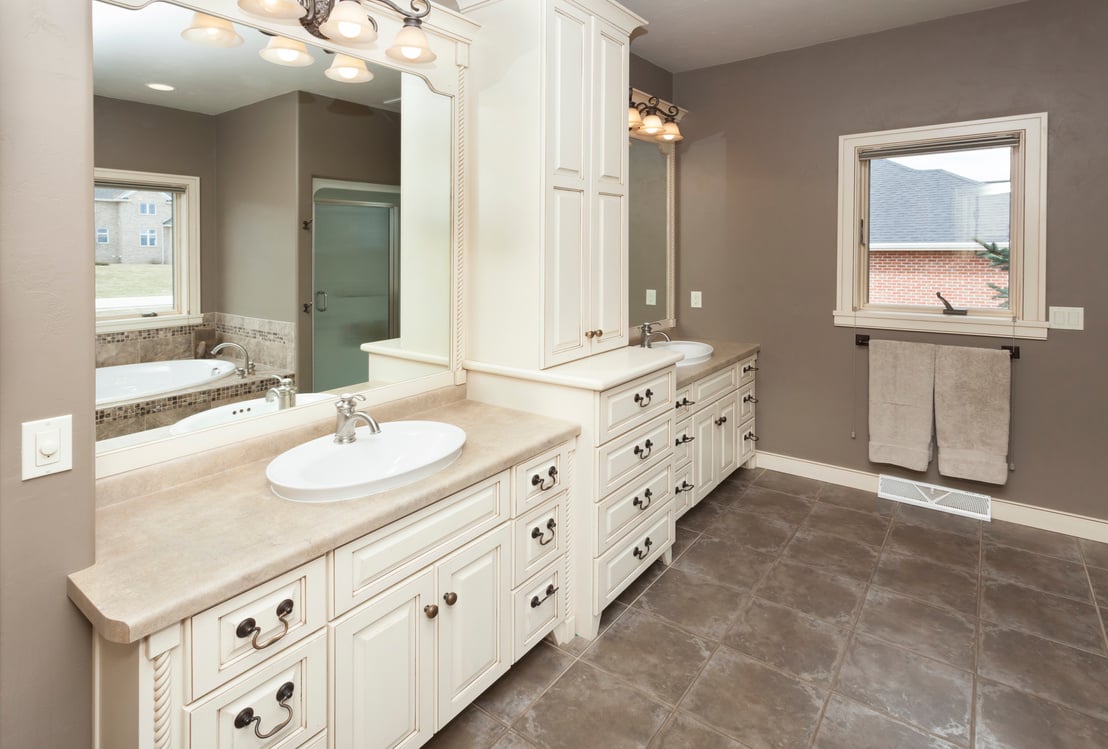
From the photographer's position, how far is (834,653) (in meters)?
2.18

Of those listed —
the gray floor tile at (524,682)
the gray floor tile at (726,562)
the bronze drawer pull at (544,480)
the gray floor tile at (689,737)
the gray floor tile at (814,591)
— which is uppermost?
the bronze drawer pull at (544,480)

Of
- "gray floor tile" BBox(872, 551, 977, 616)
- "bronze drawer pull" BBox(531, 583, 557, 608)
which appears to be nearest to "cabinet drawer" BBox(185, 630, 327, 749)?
"bronze drawer pull" BBox(531, 583, 557, 608)

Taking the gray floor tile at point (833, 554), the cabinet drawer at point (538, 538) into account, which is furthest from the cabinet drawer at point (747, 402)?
the cabinet drawer at point (538, 538)

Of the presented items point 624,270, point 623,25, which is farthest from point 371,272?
point 623,25

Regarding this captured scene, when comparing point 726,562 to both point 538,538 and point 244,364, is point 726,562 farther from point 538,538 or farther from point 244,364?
point 244,364

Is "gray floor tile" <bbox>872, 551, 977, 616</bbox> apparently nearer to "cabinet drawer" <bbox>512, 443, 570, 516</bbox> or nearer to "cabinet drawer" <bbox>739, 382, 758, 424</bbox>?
"cabinet drawer" <bbox>739, 382, 758, 424</bbox>

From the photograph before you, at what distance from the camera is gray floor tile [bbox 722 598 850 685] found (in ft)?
6.94

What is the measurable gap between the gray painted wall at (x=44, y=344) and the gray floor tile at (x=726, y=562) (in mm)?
2242

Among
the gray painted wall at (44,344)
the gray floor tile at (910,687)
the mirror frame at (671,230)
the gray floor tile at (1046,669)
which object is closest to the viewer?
the gray painted wall at (44,344)

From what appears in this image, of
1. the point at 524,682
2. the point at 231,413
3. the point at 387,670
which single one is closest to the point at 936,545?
the point at 524,682

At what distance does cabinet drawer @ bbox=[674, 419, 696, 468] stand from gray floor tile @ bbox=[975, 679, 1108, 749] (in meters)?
1.42

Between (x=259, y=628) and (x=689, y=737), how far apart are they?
126cm

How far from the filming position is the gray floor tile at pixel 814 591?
244 cm

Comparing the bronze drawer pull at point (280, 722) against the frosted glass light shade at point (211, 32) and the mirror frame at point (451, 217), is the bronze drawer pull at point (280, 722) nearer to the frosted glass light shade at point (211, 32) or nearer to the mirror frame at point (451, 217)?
the mirror frame at point (451, 217)
